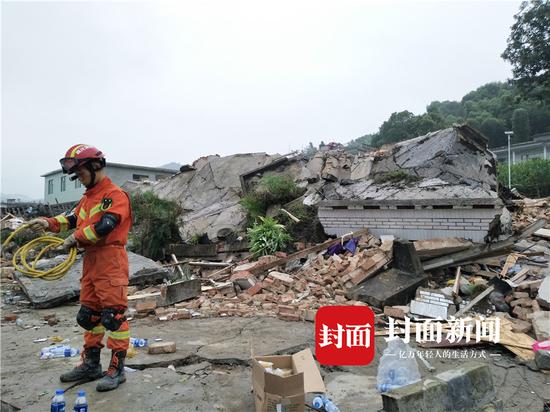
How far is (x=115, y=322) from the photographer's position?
133 inches

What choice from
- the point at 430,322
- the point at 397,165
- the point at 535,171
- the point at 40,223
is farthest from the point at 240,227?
the point at 535,171

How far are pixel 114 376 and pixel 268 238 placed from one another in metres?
5.88

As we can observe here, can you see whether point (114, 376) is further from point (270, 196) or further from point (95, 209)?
point (270, 196)

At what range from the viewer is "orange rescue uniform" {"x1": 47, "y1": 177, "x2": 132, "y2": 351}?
133 inches

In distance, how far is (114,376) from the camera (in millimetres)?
3393

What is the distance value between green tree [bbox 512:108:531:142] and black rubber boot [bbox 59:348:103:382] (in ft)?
146

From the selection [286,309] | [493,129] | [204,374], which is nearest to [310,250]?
[286,309]

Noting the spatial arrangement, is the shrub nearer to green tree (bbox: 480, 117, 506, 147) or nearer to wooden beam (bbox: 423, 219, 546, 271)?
wooden beam (bbox: 423, 219, 546, 271)

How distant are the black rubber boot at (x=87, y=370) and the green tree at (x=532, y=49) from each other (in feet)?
89.5

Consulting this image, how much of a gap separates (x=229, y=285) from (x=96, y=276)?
428cm

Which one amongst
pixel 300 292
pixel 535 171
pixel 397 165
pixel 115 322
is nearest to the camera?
pixel 115 322

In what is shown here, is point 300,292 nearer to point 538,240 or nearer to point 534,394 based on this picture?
point 534,394

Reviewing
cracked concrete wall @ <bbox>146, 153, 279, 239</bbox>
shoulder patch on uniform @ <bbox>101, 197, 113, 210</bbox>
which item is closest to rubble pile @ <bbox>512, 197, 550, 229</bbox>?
cracked concrete wall @ <bbox>146, 153, 279, 239</bbox>

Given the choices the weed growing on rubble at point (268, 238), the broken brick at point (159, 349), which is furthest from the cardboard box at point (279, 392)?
the weed growing on rubble at point (268, 238)
